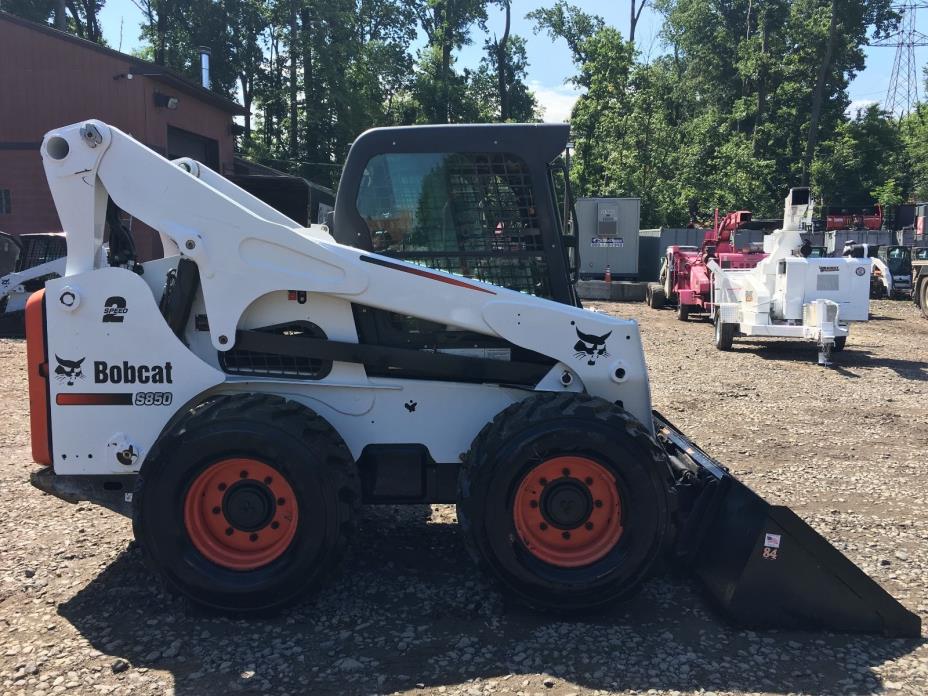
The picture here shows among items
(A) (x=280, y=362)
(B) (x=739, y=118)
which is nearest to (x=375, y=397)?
(A) (x=280, y=362)

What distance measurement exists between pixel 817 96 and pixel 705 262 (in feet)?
82.3

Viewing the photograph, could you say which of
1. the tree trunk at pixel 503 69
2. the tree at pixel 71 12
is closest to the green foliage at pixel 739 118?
the tree trunk at pixel 503 69

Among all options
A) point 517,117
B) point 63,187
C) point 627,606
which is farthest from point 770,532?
point 517,117

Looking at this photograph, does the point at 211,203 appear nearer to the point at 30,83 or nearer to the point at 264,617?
→ the point at 264,617

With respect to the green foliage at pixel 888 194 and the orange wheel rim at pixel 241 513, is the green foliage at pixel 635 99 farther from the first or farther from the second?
the orange wheel rim at pixel 241 513

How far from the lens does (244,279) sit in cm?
393

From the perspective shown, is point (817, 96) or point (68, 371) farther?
point (817, 96)

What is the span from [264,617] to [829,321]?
10.3 metres

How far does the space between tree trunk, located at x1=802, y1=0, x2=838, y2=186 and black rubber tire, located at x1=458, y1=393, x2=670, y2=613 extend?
38781 mm

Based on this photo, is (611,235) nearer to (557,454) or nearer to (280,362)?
(280,362)

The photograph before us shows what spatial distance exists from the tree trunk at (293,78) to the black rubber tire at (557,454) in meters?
36.8

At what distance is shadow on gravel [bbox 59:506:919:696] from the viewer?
10.9 ft

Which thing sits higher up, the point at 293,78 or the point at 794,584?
the point at 293,78

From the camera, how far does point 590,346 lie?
4027mm
